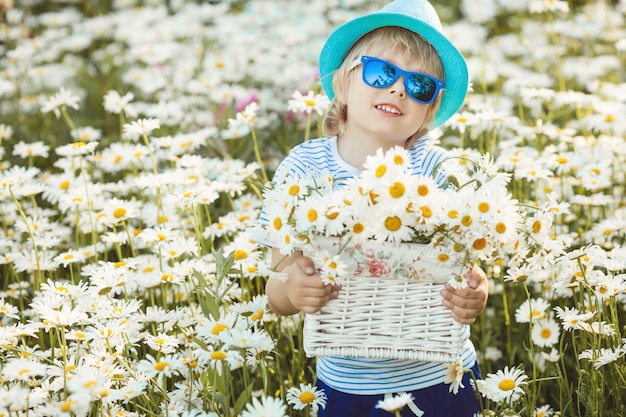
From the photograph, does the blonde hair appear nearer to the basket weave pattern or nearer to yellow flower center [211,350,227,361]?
the basket weave pattern

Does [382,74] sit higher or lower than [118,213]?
higher

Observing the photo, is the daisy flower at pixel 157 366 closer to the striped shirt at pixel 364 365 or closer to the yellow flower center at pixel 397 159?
the striped shirt at pixel 364 365

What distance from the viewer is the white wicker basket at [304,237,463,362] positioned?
62.0 inches

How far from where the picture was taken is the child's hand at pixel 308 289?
1577 millimetres

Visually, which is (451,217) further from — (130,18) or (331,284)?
(130,18)

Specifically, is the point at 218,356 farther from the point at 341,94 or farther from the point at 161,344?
the point at 341,94

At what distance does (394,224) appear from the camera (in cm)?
150

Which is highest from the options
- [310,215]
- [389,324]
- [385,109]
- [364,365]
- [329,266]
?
[385,109]

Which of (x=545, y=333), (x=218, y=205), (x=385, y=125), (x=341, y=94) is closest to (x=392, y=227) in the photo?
(x=385, y=125)

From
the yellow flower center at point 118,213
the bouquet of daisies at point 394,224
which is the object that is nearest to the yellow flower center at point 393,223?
the bouquet of daisies at point 394,224

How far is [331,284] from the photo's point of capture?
5.20 feet

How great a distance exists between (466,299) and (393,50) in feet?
2.12

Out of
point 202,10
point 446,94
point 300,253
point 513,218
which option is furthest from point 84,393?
point 202,10

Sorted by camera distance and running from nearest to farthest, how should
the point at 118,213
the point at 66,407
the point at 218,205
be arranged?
the point at 66,407
the point at 118,213
the point at 218,205
